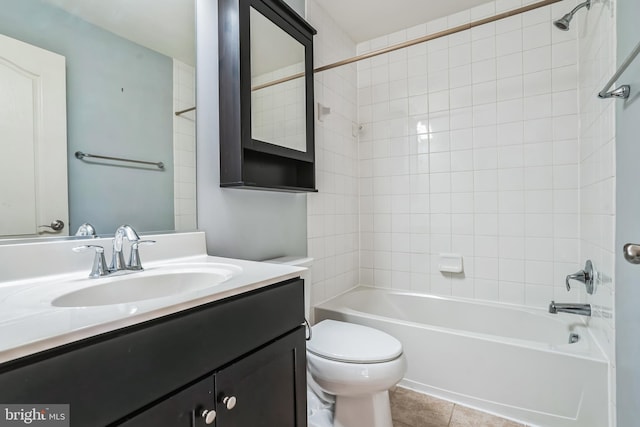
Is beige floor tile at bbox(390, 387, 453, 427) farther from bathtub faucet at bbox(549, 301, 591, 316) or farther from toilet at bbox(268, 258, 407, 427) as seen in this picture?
bathtub faucet at bbox(549, 301, 591, 316)

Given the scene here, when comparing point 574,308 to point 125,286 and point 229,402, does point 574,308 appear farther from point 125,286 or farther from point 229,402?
point 125,286

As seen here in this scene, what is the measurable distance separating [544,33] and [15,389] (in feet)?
9.02

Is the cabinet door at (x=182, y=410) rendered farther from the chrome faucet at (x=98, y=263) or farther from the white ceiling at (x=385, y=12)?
the white ceiling at (x=385, y=12)

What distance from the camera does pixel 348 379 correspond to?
4.09 ft

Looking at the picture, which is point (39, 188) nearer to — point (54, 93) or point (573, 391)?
point (54, 93)

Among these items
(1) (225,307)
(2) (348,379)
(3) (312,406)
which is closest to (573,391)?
(2) (348,379)

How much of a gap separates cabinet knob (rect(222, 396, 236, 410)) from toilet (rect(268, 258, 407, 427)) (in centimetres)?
64

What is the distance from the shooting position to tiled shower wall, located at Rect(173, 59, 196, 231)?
4.01ft

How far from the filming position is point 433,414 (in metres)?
1.56

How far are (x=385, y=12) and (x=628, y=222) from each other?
194cm

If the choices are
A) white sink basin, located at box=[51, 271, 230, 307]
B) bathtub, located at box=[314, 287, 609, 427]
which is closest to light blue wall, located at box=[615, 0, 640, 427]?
bathtub, located at box=[314, 287, 609, 427]

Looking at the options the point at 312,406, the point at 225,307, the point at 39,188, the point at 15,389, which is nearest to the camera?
the point at 15,389

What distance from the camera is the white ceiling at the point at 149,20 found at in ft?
3.30

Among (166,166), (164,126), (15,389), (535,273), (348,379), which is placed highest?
(164,126)
